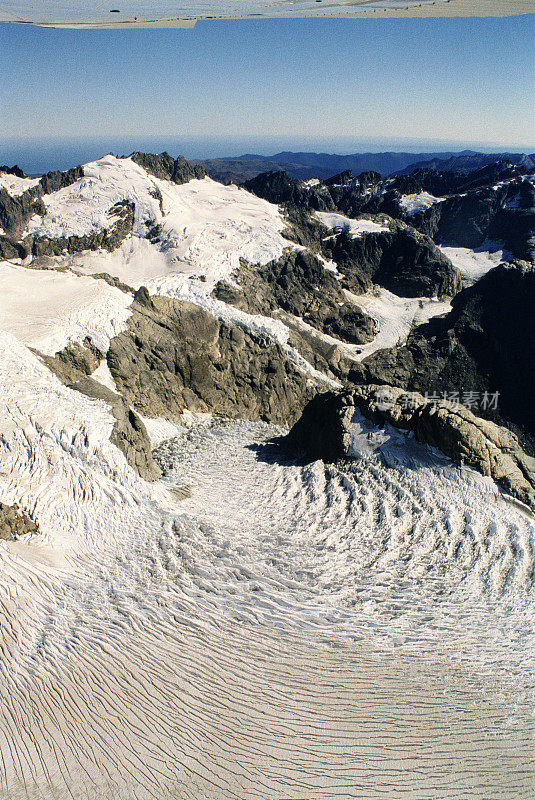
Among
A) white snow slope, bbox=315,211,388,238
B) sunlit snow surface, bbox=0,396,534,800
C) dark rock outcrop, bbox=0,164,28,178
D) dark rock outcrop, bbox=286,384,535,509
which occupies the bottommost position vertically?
sunlit snow surface, bbox=0,396,534,800

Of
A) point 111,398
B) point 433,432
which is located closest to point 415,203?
point 433,432

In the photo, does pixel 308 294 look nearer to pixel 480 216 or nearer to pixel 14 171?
pixel 14 171

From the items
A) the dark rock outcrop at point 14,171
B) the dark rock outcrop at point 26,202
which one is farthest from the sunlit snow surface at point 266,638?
the dark rock outcrop at point 14,171

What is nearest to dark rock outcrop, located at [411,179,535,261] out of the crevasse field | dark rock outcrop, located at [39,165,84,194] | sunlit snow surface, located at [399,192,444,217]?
sunlit snow surface, located at [399,192,444,217]

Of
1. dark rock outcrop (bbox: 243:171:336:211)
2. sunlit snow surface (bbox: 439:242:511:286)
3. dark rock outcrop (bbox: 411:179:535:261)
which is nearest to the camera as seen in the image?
sunlit snow surface (bbox: 439:242:511:286)

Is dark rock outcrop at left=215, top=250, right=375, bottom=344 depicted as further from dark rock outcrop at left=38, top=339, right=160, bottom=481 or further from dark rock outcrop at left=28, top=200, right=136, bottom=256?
dark rock outcrop at left=38, top=339, right=160, bottom=481
